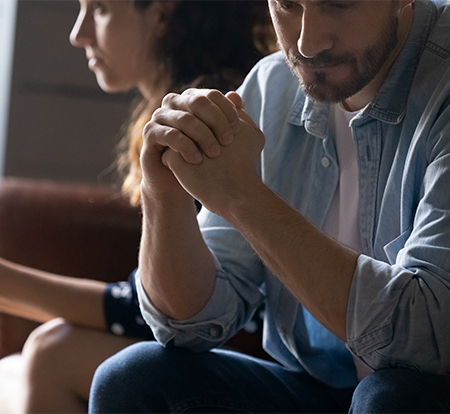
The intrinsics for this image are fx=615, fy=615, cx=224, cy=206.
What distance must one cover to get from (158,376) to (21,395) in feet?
1.30

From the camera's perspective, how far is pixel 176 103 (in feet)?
2.69

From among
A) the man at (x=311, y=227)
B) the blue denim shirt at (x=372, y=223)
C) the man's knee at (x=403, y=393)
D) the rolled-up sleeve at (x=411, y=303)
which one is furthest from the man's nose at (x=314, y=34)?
the man's knee at (x=403, y=393)

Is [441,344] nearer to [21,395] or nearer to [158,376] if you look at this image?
[158,376]

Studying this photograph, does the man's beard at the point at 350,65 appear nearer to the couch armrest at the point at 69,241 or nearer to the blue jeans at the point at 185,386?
the blue jeans at the point at 185,386

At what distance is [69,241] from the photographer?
1353 millimetres

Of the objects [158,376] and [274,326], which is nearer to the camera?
[158,376]

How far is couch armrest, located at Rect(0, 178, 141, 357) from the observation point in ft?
4.42

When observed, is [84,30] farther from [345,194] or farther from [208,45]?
[345,194]

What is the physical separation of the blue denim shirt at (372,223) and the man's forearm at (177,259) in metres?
0.03

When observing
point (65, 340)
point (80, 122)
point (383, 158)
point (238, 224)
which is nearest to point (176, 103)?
point (238, 224)

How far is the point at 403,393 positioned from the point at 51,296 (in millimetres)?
739

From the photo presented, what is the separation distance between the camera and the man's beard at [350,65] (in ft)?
2.66

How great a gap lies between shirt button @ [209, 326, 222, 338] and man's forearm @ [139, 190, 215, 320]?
0.04 m

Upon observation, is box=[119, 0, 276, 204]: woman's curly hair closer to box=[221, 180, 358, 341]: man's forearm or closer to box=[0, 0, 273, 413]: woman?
box=[0, 0, 273, 413]: woman
